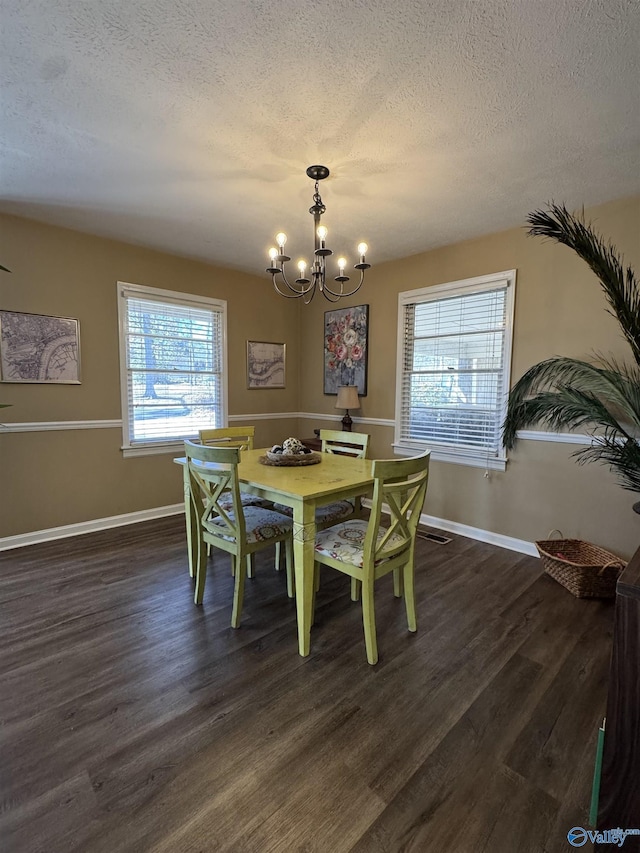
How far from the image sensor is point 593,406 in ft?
7.93

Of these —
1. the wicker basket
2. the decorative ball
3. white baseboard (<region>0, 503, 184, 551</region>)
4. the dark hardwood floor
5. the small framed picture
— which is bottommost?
the dark hardwood floor

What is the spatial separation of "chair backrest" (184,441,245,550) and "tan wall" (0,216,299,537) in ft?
5.31

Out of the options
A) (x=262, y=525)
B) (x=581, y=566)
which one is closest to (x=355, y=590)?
(x=262, y=525)

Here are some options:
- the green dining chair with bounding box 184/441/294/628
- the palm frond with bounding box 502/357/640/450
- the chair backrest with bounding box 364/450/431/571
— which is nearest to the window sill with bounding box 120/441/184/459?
the green dining chair with bounding box 184/441/294/628

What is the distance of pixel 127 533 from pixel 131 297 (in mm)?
2121

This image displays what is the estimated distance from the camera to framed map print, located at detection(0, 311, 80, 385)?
2.98 meters

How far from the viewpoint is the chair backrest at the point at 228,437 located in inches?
121

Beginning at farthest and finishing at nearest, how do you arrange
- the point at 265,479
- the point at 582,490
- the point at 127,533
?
1. the point at 127,533
2. the point at 582,490
3. the point at 265,479

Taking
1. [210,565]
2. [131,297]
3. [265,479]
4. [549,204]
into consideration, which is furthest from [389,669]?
[131,297]

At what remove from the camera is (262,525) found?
2250 millimetres

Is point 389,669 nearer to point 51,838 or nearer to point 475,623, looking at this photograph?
point 475,623

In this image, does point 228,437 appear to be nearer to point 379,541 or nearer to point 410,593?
point 379,541

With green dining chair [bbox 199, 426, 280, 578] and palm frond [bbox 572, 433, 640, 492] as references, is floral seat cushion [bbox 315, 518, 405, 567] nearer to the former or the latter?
green dining chair [bbox 199, 426, 280, 578]

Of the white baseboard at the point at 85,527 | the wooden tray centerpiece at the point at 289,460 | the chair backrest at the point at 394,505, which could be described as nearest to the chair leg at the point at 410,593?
the chair backrest at the point at 394,505
